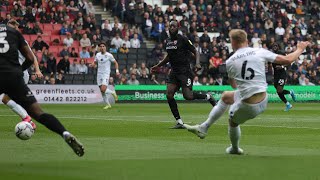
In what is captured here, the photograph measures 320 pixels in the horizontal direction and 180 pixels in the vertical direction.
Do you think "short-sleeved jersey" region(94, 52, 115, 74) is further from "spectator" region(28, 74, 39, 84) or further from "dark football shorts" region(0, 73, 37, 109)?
"dark football shorts" region(0, 73, 37, 109)

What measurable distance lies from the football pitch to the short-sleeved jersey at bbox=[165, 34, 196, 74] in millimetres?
1605

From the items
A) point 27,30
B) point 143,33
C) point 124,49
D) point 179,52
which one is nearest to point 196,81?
point 124,49

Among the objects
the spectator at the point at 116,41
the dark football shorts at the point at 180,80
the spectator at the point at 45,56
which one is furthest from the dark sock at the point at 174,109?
the spectator at the point at 116,41

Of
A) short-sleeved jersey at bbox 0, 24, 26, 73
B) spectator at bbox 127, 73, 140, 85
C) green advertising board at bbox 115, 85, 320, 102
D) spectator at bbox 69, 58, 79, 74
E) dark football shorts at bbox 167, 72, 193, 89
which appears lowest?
green advertising board at bbox 115, 85, 320, 102

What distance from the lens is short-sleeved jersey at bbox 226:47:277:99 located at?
41.2 ft

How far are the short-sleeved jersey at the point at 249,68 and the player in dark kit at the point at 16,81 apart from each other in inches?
112

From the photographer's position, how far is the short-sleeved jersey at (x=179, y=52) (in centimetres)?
2044

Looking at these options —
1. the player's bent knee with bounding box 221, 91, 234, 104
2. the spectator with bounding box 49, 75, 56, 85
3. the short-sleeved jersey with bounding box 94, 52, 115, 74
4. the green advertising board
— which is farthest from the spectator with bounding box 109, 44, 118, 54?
the player's bent knee with bounding box 221, 91, 234, 104

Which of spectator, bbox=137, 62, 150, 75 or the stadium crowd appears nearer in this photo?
the stadium crowd

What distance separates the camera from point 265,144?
1509 centimetres

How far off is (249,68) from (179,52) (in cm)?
811

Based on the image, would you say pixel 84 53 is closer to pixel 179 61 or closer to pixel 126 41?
pixel 126 41

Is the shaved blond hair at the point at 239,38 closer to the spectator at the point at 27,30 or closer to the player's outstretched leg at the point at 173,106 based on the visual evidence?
the player's outstretched leg at the point at 173,106

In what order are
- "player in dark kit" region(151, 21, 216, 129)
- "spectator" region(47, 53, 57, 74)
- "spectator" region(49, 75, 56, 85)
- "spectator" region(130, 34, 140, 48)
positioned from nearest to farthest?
"player in dark kit" region(151, 21, 216, 129)
"spectator" region(49, 75, 56, 85)
"spectator" region(47, 53, 57, 74)
"spectator" region(130, 34, 140, 48)
